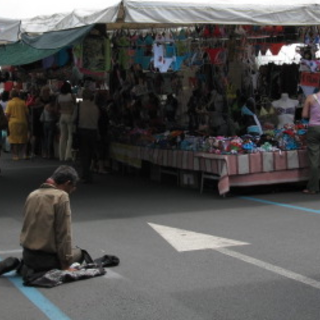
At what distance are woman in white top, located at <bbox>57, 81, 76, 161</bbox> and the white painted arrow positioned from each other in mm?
7378

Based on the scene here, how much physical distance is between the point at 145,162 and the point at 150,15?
4.74 metres

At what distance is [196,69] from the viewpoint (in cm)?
1388

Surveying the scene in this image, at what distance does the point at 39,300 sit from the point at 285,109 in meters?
8.69

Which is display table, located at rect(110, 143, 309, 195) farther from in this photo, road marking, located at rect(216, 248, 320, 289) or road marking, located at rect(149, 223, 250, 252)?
road marking, located at rect(216, 248, 320, 289)

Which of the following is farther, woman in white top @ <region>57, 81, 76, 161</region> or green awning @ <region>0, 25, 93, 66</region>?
woman in white top @ <region>57, 81, 76, 161</region>

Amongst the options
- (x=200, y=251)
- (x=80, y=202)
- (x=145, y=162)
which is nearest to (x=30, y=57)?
(x=80, y=202)

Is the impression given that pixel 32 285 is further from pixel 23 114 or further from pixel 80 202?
A: pixel 23 114

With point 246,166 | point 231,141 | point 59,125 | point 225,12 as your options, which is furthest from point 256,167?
point 59,125

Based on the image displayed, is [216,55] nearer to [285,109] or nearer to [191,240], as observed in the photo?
[285,109]

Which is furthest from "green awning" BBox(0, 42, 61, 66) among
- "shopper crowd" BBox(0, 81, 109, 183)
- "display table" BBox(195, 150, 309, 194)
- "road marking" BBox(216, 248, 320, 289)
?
"road marking" BBox(216, 248, 320, 289)

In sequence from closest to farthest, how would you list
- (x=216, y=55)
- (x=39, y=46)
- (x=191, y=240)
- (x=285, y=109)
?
(x=191, y=240) → (x=39, y=46) → (x=285, y=109) → (x=216, y=55)

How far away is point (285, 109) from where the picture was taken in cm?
1309

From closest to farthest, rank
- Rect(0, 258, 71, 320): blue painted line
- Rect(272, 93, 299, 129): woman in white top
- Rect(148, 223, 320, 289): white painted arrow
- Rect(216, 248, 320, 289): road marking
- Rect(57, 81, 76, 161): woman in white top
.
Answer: Rect(0, 258, 71, 320): blue painted line < Rect(216, 248, 320, 289): road marking < Rect(148, 223, 320, 289): white painted arrow < Rect(272, 93, 299, 129): woman in white top < Rect(57, 81, 76, 161): woman in white top

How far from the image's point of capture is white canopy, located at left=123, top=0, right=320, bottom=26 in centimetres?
916
